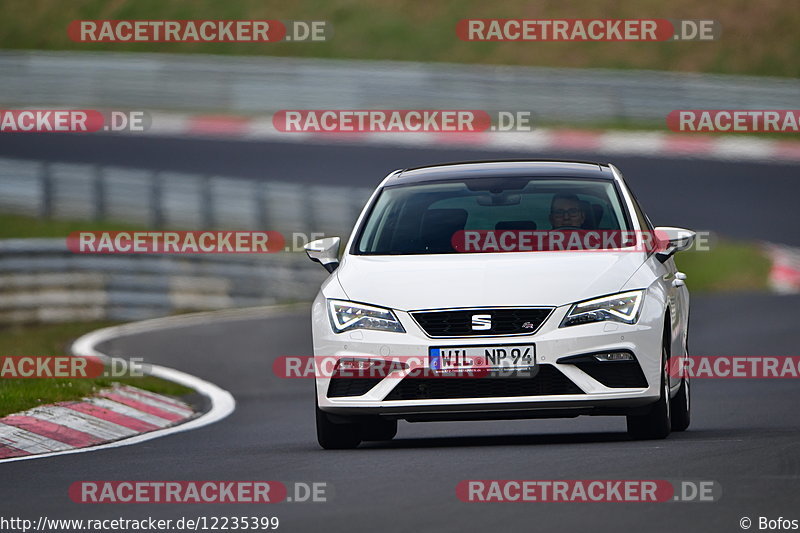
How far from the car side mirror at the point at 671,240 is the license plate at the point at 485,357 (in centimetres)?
138

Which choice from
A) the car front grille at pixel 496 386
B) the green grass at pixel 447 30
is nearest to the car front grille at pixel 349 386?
the car front grille at pixel 496 386

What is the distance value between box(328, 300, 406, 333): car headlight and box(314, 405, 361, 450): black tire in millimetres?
523

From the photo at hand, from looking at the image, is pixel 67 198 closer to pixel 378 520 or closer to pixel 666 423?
pixel 666 423

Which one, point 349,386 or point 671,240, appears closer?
point 349,386

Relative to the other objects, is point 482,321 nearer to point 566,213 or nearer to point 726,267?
point 566,213

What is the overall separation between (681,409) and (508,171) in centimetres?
176

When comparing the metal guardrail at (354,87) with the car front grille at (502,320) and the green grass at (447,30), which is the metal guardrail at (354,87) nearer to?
the green grass at (447,30)

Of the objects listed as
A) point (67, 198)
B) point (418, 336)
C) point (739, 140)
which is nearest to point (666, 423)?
point (418, 336)

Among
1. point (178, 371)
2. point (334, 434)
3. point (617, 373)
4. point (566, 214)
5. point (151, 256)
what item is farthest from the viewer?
point (151, 256)

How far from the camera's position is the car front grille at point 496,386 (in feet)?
31.4

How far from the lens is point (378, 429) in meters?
10.8

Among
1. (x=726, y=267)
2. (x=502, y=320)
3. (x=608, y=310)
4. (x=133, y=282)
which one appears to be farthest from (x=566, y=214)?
(x=726, y=267)

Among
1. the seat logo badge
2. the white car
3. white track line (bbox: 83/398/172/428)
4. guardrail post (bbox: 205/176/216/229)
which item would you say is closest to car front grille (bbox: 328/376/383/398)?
the white car

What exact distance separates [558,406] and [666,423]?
802mm
